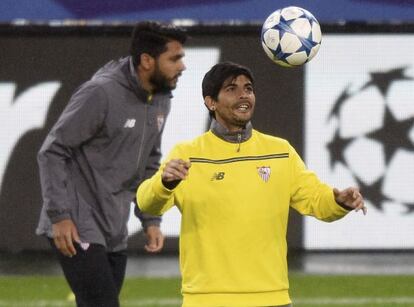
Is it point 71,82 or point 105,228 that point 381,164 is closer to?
point 71,82

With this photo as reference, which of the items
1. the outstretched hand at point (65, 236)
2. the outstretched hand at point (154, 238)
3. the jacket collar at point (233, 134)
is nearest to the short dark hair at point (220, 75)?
the jacket collar at point (233, 134)

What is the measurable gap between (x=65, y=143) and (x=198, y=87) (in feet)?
19.7

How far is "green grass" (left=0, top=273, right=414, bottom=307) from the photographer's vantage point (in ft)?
33.0

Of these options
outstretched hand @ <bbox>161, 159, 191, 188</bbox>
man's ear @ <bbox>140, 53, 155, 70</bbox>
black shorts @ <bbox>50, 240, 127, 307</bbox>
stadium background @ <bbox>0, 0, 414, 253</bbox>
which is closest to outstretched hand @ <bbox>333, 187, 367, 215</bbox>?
outstretched hand @ <bbox>161, 159, 191, 188</bbox>

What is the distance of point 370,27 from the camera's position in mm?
12461

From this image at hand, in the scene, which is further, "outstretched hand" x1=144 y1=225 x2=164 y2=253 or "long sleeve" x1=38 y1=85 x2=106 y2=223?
"outstretched hand" x1=144 y1=225 x2=164 y2=253

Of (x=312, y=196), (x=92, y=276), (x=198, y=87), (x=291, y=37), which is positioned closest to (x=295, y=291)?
(x=198, y=87)

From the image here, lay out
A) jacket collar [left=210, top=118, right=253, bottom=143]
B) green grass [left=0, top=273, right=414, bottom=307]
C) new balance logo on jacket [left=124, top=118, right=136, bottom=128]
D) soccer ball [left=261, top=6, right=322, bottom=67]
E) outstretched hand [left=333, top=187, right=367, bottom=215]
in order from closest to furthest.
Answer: outstretched hand [left=333, top=187, right=367, bottom=215]
jacket collar [left=210, top=118, right=253, bottom=143]
new balance logo on jacket [left=124, top=118, right=136, bottom=128]
soccer ball [left=261, top=6, right=322, bottom=67]
green grass [left=0, top=273, right=414, bottom=307]

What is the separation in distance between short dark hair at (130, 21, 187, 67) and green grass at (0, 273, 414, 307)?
3502 mm

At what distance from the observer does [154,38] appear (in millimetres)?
6777

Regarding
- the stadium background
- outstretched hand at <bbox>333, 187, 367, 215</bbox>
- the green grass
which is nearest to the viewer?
outstretched hand at <bbox>333, 187, 367, 215</bbox>

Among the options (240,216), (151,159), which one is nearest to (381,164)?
(151,159)

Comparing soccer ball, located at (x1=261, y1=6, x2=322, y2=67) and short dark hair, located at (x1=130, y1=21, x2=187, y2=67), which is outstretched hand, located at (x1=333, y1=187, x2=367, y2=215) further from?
soccer ball, located at (x1=261, y1=6, x2=322, y2=67)

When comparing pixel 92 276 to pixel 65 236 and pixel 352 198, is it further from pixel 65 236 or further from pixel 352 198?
pixel 352 198
